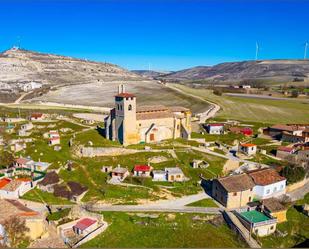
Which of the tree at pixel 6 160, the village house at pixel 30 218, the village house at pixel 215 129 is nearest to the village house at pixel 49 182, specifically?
the village house at pixel 30 218

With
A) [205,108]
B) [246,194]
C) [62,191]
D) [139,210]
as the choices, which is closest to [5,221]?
[62,191]

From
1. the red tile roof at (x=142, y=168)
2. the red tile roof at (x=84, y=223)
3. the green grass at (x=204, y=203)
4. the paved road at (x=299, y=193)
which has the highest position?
the red tile roof at (x=142, y=168)

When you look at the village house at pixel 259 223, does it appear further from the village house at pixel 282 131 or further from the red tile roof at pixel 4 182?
the village house at pixel 282 131

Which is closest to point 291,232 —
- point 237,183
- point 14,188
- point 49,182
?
point 237,183

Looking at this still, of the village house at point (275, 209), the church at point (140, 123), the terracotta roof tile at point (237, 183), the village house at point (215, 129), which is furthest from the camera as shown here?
the village house at point (215, 129)

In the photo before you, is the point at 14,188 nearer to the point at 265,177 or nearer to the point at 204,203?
the point at 204,203

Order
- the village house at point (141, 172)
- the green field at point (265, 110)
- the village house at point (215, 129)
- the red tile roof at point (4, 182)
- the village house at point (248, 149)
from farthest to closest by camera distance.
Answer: the green field at point (265, 110) < the village house at point (215, 129) < the village house at point (248, 149) < the village house at point (141, 172) < the red tile roof at point (4, 182)
